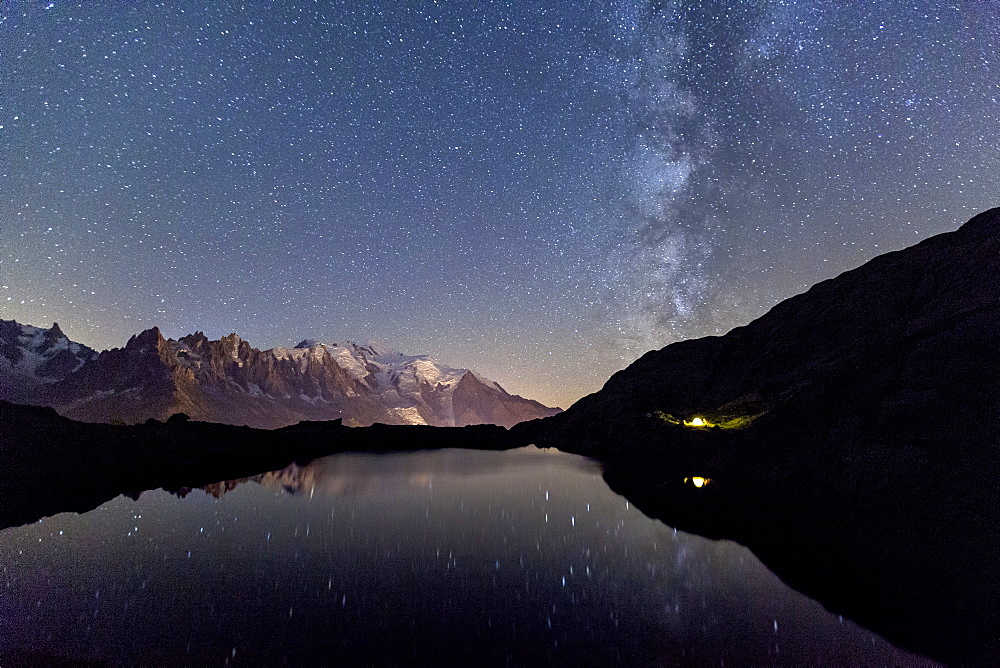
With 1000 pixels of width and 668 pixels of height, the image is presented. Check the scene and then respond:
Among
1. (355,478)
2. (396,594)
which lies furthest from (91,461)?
(396,594)

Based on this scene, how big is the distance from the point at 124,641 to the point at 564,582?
1359 cm

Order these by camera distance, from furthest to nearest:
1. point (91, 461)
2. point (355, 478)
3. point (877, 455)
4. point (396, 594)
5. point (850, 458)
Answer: point (355, 478)
point (91, 461)
point (850, 458)
point (877, 455)
point (396, 594)

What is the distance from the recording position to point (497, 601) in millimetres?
14398

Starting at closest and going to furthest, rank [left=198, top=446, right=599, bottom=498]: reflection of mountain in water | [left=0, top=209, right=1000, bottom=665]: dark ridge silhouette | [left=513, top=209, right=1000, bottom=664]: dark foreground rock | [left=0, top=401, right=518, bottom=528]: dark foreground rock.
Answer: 1. [left=513, top=209, right=1000, bottom=664]: dark foreground rock
2. [left=0, top=209, right=1000, bottom=665]: dark ridge silhouette
3. [left=0, top=401, right=518, bottom=528]: dark foreground rock
4. [left=198, top=446, right=599, bottom=498]: reflection of mountain in water

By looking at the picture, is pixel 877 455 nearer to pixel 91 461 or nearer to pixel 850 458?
pixel 850 458

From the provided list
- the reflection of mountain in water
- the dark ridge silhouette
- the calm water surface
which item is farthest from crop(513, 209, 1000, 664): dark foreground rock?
the reflection of mountain in water

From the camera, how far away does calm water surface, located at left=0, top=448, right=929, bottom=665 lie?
434 inches

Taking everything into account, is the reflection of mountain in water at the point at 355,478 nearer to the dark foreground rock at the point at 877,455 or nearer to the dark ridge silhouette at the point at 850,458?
the dark ridge silhouette at the point at 850,458

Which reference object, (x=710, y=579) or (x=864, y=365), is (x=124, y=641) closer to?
(x=710, y=579)

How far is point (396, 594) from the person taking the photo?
14.7 meters

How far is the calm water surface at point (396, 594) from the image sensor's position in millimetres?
11016

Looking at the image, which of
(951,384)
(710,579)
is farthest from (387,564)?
(951,384)

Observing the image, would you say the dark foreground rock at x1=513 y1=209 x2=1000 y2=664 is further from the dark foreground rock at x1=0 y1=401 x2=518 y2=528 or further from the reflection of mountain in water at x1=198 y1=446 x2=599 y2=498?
the dark foreground rock at x1=0 y1=401 x2=518 y2=528

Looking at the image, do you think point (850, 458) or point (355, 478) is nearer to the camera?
point (850, 458)
